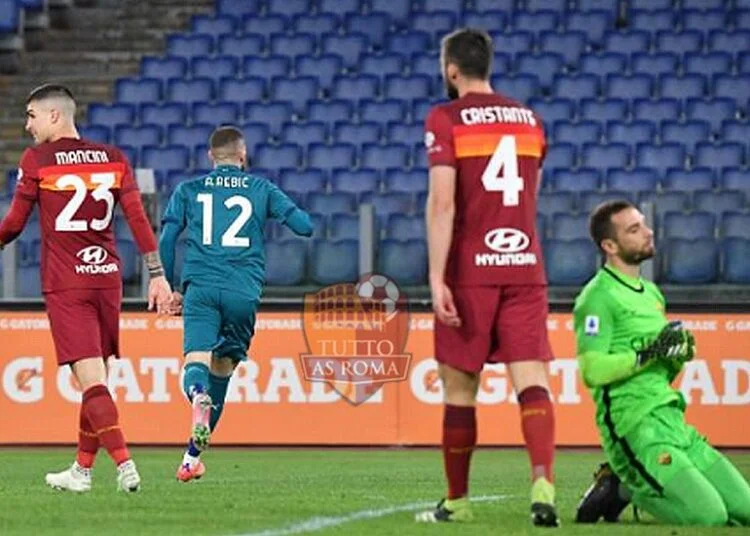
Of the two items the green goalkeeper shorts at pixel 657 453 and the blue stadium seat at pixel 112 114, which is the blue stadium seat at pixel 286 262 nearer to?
the blue stadium seat at pixel 112 114

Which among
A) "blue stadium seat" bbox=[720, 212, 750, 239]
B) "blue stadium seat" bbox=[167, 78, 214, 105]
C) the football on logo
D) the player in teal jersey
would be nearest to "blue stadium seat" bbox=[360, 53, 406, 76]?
"blue stadium seat" bbox=[167, 78, 214, 105]

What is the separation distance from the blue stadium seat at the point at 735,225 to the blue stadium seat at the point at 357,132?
17.5 feet

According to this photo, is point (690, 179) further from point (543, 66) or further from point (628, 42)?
point (628, 42)

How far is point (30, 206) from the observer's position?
10.8 m

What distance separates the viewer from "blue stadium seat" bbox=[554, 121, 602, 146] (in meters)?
22.7

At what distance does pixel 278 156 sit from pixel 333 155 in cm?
61

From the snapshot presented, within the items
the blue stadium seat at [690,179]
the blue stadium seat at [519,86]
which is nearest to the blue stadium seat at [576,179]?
the blue stadium seat at [690,179]

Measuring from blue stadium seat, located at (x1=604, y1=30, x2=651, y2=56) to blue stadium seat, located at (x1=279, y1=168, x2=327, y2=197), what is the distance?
4410 millimetres

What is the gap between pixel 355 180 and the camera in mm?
22203

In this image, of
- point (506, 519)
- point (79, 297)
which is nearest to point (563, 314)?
point (79, 297)

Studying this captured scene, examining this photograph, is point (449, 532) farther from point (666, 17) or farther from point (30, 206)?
point (666, 17)

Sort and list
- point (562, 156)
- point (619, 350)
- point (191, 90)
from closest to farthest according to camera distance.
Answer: point (619, 350) < point (562, 156) < point (191, 90)

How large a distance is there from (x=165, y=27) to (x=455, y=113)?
19.0 m

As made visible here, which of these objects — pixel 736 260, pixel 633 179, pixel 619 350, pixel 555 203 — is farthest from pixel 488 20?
pixel 619 350
